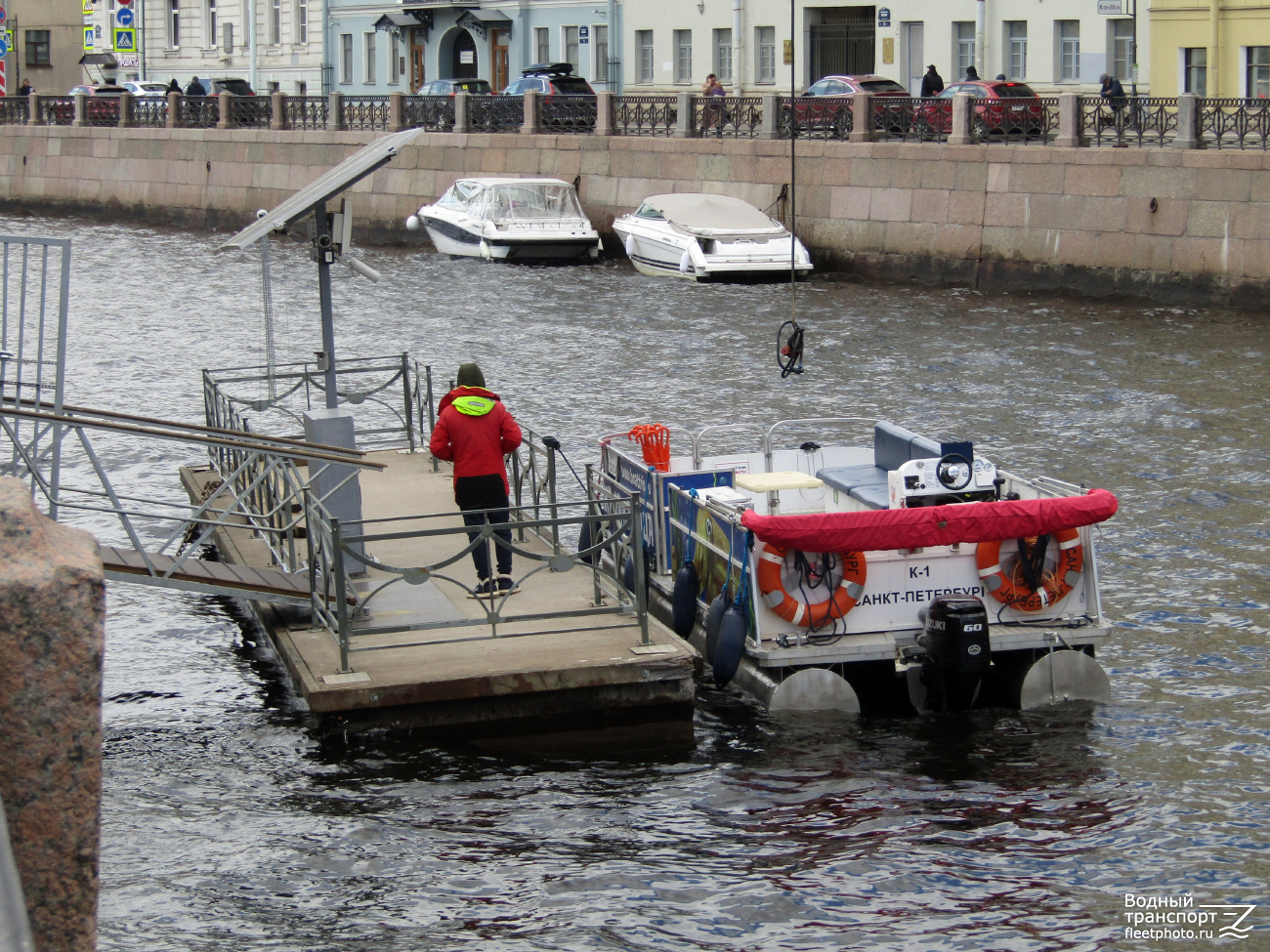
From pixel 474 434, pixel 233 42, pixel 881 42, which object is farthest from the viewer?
pixel 233 42

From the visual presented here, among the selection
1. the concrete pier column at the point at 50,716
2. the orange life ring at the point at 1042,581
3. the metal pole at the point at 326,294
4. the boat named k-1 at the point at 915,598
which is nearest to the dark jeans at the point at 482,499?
the metal pole at the point at 326,294

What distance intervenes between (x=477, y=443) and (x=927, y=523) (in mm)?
Result: 2387

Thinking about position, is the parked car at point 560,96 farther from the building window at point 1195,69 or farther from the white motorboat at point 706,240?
the building window at point 1195,69

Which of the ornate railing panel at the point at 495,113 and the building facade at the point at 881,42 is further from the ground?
the building facade at the point at 881,42

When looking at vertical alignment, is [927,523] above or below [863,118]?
below

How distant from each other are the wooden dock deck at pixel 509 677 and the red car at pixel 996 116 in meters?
19.1

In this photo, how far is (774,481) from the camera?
10242 millimetres

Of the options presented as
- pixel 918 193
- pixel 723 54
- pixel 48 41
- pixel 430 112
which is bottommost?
pixel 918 193

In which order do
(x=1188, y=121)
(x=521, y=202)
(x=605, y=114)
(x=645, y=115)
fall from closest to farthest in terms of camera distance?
(x=1188, y=121) < (x=521, y=202) < (x=645, y=115) < (x=605, y=114)

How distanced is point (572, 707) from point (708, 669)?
5.08 feet

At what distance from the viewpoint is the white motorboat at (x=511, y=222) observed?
100 feet

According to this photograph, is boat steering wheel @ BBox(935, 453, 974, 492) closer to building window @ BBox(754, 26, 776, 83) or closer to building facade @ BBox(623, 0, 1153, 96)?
building facade @ BBox(623, 0, 1153, 96)

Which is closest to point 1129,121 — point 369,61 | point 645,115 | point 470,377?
point 645,115

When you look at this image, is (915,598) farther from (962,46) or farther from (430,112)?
(962,46)
